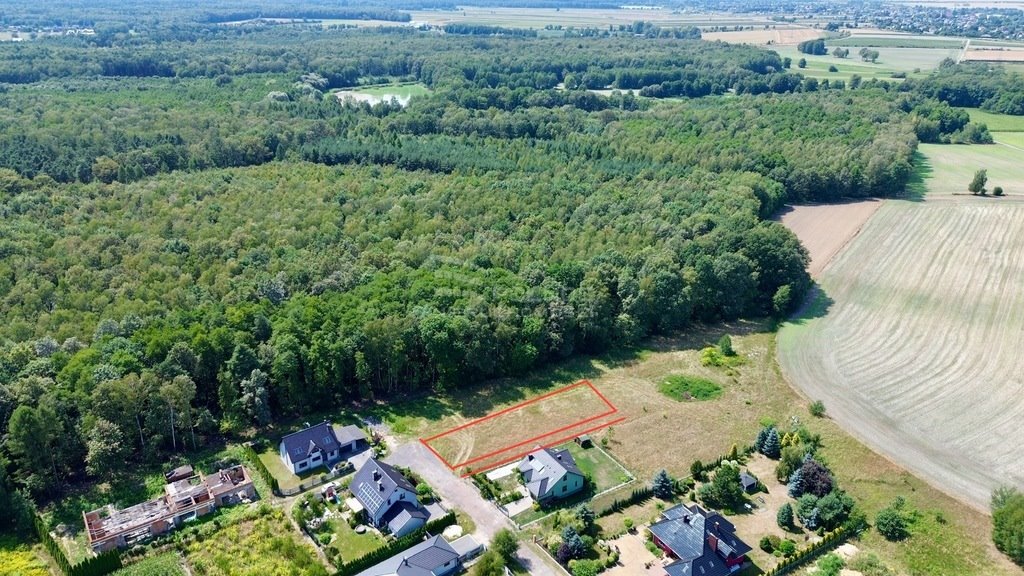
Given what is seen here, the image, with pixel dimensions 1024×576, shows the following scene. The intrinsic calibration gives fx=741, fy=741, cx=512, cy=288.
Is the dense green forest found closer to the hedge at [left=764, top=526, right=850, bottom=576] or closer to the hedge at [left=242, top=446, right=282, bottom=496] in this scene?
the hedge at [left=242, top=446, right=282, bottom=496]

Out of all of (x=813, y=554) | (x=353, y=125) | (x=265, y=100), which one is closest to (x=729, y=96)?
(x=353, y=125)

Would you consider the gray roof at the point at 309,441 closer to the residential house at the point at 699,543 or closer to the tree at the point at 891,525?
the residential house at the point at 699,543

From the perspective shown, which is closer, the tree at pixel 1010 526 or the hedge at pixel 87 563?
the hedge at pixel 87 563

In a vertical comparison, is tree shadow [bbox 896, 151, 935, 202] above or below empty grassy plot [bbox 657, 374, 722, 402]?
above

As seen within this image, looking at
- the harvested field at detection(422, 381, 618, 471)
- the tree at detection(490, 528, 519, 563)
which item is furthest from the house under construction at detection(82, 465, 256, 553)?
the tree at detection(490, 528, 519, 563)

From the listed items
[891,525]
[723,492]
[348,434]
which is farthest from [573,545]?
[891,525]

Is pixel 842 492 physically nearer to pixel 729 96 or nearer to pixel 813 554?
pixel 813 554

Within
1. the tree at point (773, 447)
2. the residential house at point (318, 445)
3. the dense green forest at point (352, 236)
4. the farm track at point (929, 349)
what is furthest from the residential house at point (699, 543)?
the dense green forest at point (352, 236)
